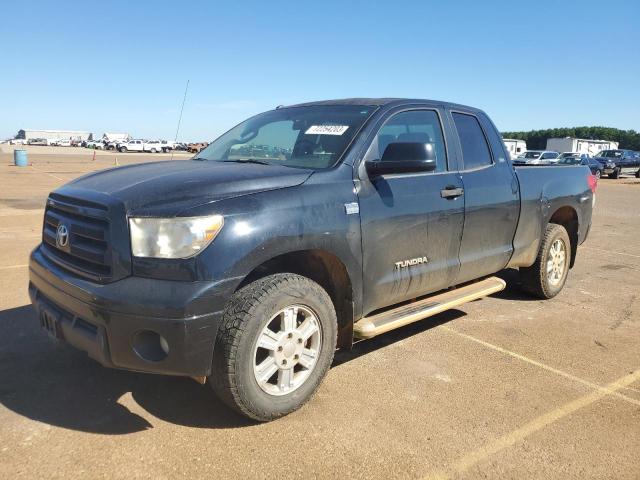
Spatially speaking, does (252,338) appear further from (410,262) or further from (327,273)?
(410,262)

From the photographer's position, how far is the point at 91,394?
11.0ft

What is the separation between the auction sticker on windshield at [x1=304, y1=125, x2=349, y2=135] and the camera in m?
3.69

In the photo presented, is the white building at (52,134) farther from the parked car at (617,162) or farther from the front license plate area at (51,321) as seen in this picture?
the front license plate area at (51,321)

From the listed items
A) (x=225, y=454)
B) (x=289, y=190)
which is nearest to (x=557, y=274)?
(x=289, y=190)

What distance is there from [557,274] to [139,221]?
4689 mm

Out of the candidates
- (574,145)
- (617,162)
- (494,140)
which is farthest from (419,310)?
(574,145)

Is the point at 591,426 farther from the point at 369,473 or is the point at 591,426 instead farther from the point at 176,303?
the point at 176,303

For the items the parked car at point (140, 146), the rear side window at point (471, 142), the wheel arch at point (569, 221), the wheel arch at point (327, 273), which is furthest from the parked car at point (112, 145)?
the wheel arch at point (327, 273)

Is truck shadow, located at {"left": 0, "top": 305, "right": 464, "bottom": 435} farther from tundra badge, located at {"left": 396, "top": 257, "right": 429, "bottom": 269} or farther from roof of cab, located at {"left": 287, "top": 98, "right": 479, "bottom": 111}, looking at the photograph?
roof of cab, located at {"left": 287, "top": 98, "right": 479, "bottom": 111}

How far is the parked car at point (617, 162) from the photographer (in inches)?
1394

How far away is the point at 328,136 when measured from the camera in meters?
3.71

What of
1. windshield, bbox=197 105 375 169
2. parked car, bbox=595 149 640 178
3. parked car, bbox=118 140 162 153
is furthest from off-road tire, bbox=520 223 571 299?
parked car, bbox=118 140 162 153

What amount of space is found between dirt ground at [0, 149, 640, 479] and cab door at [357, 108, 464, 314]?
60 centimetres

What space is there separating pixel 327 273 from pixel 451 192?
4.07 ft
